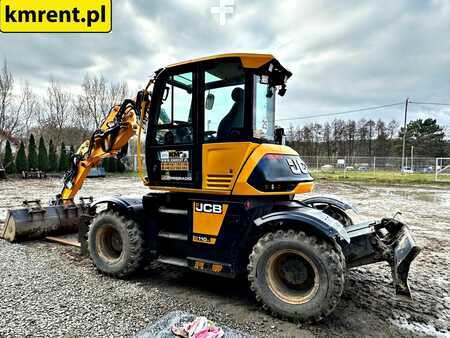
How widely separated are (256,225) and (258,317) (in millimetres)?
937

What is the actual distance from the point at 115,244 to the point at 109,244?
0.09 meters

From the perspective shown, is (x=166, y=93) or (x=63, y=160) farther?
(x=63, y=160)

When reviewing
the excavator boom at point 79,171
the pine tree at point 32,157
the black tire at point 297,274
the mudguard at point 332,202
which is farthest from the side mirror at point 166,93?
the pine tree at point 32,157

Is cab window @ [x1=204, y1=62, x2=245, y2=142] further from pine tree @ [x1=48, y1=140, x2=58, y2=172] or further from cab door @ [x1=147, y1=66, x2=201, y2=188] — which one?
pine tree @ [x1=48, y1=140, x2=58, y2=172]

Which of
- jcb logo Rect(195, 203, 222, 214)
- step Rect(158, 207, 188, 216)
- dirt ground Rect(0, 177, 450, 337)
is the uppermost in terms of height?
jcb logo Rect(195, 203, 222, 214)

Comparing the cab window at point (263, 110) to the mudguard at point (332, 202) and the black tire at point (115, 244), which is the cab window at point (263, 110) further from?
the black tire at point (115, 244)

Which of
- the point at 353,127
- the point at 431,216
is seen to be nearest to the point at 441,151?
the point at 353,127

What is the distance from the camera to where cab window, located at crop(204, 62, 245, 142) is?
12.0 feet

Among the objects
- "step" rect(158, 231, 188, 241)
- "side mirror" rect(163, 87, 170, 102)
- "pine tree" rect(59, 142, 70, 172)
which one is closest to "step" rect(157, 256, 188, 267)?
"step" rect(158, 231, 188, 241)

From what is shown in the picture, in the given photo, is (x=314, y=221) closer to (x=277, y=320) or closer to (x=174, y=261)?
(x=277, y=320)

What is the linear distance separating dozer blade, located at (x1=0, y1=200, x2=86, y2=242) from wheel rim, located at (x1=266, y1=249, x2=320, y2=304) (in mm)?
3667

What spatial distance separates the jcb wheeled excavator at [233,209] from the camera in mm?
3186

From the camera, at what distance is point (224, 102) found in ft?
12.4

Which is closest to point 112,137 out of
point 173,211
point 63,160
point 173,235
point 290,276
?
point 173,211
